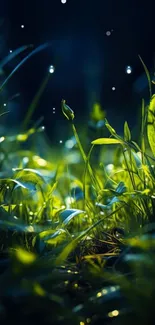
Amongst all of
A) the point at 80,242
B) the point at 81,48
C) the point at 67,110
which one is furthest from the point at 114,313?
the point at 81,48

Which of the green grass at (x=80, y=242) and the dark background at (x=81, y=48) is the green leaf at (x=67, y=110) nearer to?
the green grass at (x=80, y=242)

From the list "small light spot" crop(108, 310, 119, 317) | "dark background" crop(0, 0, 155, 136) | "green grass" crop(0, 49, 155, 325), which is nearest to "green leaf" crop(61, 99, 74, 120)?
"green grass" crop(0, 49, 155, 325)

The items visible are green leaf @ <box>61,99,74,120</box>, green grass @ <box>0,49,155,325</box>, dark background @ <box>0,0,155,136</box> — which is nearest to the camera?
green grass @ <box>0,49,155,325</box>

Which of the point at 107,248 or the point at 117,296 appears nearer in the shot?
the point at 117,296

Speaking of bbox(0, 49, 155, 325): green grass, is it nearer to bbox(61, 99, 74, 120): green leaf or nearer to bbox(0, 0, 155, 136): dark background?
bbox(61, 99, 74, 120): green leaf

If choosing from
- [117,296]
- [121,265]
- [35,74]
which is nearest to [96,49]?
[35,74]

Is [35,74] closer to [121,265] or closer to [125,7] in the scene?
[125,7]

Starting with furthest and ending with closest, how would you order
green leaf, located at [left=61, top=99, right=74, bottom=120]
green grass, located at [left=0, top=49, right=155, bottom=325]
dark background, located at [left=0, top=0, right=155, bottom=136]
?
dark background, located at [left=0, top=0, right=155, bottom=136] → green leaf, located at [left=61, top=99, right=74, bottom=120] → green grass, located at [left=0, top=49, right=155, bottom=325]

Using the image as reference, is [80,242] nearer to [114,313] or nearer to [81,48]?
[114,313]
